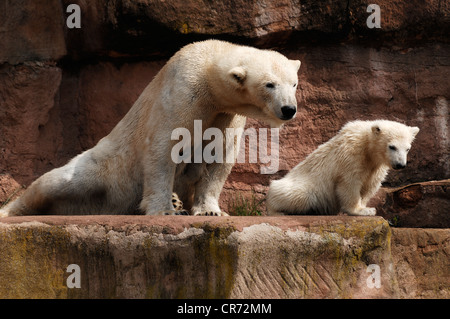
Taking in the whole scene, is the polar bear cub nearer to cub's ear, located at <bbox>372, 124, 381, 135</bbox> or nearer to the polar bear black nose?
cub's ear, located at <bbox>372, 124, 381, 135</bbox>

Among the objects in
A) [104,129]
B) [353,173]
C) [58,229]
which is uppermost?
[104,129]

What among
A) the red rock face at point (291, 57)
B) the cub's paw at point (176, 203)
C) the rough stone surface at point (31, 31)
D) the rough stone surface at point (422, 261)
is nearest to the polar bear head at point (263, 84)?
the cub's paw at point (176, 203)

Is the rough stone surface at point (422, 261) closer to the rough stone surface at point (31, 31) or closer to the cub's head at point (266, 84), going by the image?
the cub's head at point (266, 84)

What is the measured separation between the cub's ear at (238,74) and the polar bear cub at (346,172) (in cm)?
119

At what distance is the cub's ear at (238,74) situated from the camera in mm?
5402

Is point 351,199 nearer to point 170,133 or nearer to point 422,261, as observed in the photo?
point 422,261

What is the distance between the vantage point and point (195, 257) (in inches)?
180

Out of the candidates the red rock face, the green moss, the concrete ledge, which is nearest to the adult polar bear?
the concrete ledge

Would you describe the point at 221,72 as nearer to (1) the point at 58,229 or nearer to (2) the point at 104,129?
(1) the point at 58,229

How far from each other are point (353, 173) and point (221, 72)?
1511mm

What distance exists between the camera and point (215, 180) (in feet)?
19.7

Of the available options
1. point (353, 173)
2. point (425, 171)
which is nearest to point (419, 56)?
point (425, 171)

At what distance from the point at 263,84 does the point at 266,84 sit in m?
0.02

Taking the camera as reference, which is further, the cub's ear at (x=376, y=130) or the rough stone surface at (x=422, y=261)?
Result: the cub's ear at (x=376, y=130)
